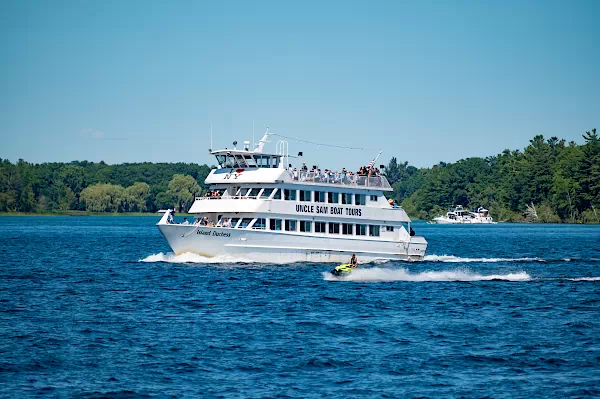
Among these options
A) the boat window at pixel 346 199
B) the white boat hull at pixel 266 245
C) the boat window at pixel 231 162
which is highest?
the boat window at pixel 231 162

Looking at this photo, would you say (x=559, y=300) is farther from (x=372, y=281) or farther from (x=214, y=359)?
(x=214, y=359)

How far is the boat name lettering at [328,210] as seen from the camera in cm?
5778

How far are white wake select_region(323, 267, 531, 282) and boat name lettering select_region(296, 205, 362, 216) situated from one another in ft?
17.6

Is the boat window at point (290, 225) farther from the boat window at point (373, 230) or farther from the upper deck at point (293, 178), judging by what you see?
the boat window at point (373, 230)

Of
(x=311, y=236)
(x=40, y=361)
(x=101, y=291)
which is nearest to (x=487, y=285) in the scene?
(x=311, y=236)

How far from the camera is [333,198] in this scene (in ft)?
196

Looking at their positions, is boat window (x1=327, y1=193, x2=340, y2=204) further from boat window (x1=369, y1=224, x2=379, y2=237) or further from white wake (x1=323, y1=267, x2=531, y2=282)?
white wake (x1=323, y1=267, x2=531, y2=282)

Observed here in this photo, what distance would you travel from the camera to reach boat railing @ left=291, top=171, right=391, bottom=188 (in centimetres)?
5830

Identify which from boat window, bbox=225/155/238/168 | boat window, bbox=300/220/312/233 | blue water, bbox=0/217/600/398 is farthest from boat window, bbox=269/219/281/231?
boat window, bbox=225/155/238/168

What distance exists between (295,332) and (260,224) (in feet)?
75.1

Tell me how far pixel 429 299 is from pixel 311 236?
15.4 metres

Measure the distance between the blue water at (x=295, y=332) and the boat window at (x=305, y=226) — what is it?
9.16 ft

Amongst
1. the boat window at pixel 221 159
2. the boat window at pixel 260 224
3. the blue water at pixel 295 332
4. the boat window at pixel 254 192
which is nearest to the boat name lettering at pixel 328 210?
the boat window at pixel 260 224

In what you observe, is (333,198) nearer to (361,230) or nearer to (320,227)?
(320,227)
